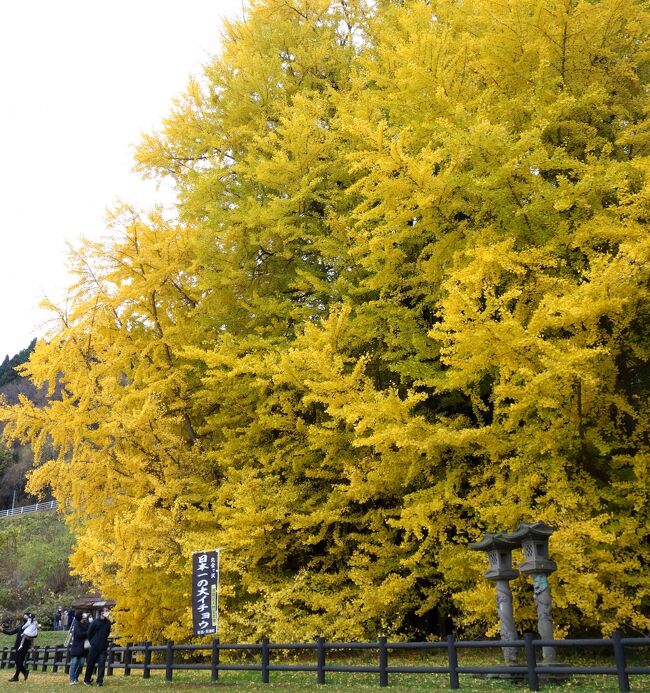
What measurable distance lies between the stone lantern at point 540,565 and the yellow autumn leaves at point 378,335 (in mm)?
260

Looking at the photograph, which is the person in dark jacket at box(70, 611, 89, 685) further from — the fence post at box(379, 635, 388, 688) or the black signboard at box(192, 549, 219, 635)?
the fence post at box(379, 635, 388, 688)

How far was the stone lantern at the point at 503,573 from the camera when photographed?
27.7 feet

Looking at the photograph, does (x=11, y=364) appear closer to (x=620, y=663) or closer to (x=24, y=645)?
(x=24, y=645)

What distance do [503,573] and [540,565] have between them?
617 mm

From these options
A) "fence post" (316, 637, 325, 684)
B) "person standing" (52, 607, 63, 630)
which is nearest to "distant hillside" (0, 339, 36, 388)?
"person standing" (52, 607, 63, 630)

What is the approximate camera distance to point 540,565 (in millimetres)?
8094

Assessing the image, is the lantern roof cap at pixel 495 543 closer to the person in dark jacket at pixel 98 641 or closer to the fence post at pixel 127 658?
the person in dark jacket at pixel 98 641

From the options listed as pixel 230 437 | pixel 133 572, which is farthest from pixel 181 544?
pixel 230 437

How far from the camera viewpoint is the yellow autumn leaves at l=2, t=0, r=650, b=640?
8656 mm

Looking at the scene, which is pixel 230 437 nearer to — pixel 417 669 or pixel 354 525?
pixel 354 525

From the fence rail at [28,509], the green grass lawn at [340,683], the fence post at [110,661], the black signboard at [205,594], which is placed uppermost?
the fence rail at [28,509]

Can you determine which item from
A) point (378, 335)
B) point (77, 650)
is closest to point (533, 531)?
point (378, 335)

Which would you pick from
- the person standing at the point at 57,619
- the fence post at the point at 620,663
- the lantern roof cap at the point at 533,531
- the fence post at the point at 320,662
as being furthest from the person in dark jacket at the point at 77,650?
the person standing at the point at 57,619

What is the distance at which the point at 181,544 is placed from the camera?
492 inches
